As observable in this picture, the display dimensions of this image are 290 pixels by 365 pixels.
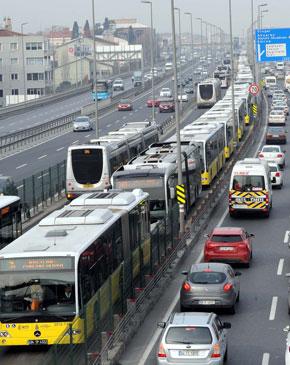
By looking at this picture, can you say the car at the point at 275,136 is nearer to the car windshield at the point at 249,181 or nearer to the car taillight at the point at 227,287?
the car windshield at the point at 249,181

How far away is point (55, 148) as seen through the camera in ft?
259

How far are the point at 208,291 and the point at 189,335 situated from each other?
552 centimetres

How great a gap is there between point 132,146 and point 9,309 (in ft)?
110

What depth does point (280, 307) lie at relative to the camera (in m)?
27.8

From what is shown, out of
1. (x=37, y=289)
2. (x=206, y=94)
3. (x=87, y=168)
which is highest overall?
(x=206, y=94)

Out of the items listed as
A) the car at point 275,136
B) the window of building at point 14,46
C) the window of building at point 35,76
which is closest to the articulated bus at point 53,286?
the car at point 275,136

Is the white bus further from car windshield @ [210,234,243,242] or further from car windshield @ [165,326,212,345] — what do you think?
car windshield @ [165,326,212,345]

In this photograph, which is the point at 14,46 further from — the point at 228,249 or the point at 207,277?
the point at 207,277

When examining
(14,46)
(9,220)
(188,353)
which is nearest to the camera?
(188,353)

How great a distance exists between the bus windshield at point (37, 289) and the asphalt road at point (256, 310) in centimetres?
191

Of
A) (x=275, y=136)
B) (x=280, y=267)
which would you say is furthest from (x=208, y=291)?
(x=275, y=136)

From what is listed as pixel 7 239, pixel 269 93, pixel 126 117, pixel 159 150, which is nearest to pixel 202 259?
pixel 7 239

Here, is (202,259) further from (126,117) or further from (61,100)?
(61,100)

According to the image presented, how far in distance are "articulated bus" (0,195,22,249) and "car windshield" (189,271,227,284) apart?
21.6ft
